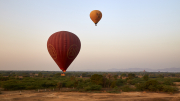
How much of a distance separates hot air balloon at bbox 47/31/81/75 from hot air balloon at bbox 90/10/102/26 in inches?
264

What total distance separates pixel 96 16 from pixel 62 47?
34.5 feet

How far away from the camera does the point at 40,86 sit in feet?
128

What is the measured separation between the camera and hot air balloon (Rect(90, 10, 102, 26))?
109 ft

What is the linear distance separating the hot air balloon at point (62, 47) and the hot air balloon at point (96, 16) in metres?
6.71

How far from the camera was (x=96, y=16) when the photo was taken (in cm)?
3306

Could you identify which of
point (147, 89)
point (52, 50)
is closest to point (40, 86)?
point (52, 50)

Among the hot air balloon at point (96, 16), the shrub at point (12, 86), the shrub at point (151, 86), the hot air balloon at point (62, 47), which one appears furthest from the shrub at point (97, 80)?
the shrub at point (12, 86)

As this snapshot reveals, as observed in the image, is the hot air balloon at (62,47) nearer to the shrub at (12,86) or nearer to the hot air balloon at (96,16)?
the hot air balloon at (96,16)

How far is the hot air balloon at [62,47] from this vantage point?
28.4 meters

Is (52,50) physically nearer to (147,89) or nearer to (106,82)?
(106,82)

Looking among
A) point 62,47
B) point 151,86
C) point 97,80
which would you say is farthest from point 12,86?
point 151,86

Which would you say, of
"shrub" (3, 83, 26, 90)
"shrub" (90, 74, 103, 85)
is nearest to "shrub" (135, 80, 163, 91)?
"shrub" (90, 74, 103, 85)

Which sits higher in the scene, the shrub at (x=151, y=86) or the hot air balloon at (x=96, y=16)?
the hot air balloon at (x=96, y=16)

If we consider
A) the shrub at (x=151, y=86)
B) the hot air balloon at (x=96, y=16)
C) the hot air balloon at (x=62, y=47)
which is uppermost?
the hot air balloon at (x=96, y=16)
